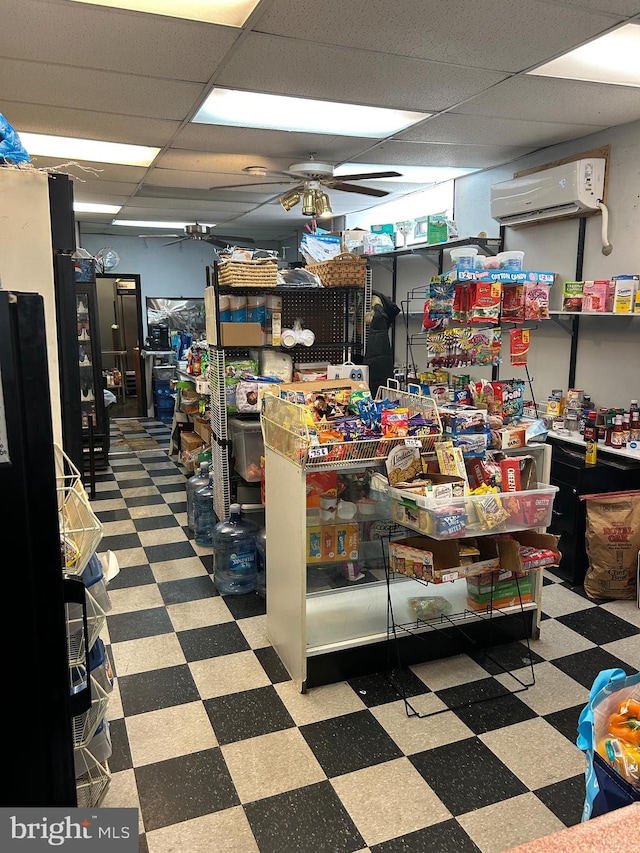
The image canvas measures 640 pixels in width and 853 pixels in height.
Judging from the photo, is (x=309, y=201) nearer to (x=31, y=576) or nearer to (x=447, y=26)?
(x=447, y=26)

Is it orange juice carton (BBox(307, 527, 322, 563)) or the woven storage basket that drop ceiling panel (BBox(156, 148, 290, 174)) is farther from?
orange juice carton (BBox(307, 527, 322, 563))

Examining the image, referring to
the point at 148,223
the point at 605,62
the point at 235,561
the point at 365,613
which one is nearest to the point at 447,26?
the point at 605,62

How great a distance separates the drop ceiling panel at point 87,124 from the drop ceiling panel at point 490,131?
1628mm

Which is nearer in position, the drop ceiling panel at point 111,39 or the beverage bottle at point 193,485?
the drop ceiling panel at point 111,39

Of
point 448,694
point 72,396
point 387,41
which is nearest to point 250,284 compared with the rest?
point 387,41

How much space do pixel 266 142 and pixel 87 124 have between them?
1170mm

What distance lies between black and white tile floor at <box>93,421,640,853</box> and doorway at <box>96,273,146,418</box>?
20.7 feet

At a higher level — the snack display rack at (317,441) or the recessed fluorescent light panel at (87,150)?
the recessed fluorescent light panel at (87,150)

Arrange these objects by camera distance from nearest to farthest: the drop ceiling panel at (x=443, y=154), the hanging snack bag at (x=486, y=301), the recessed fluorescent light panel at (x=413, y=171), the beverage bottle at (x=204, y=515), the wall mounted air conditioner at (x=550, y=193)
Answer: the hanging snack bag at (x=486, y=301) → the wall mounted air conditioner at (x=550, y=193) → the beverage bottle at (x=204, y=515) → the drop ceiling panel at (x=443, y=154) → the recessed fluorescent light panel at (x=413, y=171)

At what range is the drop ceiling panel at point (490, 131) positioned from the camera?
3.82 meters

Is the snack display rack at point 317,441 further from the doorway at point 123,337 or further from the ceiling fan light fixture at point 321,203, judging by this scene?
the doorway at point 123,337

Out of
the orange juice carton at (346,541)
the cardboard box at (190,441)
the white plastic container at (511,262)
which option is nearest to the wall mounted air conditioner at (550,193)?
the white plastic container at (511,262)

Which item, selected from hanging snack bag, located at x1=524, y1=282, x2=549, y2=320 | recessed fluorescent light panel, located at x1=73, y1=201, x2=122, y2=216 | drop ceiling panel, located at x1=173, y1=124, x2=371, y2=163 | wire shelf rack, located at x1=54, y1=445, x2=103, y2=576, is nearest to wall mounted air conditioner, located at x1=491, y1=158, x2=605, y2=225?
hanging snack bag, located at x1=524, y1=282, x2=549, y2=320

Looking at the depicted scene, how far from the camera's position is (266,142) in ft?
14.0
